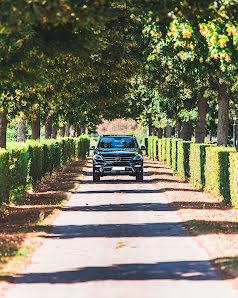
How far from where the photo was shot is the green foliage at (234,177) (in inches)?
642

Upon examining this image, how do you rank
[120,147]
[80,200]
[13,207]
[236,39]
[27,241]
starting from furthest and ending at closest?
[120,147] < [80,200] < [13,207] < [236,39] < [27,241]

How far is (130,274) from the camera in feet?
28.4

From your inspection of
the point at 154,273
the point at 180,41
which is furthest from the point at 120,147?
the point at 154,273

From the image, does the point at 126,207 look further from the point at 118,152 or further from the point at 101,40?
the point at 118,152

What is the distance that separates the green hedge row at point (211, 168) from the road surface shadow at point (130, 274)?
24.3 feet

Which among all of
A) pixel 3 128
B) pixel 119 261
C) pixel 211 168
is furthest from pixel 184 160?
pixel 119 261

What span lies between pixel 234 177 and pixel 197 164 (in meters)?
7.44

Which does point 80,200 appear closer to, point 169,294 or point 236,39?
point 236,39

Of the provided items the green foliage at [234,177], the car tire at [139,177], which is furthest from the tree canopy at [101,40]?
the car tire at [139,177]

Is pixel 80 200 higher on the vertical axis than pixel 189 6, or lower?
lower

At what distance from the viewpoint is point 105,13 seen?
392 inches

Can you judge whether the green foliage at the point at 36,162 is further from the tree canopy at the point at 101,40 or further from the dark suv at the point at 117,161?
the dark suv at the point at 117,161

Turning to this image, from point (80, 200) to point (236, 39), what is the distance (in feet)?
27.9

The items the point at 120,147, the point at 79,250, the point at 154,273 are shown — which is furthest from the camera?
the point at 120,147
